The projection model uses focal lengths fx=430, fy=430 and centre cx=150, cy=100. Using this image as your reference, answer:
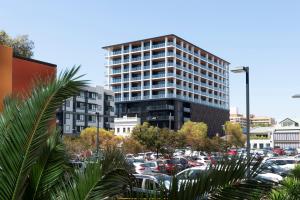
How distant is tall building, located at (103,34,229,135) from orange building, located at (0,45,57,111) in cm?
7619

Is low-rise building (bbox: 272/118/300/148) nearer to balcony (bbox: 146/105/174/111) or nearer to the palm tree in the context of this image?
balcony (bbox: 146/105/174/111)

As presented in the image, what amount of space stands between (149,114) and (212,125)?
20.0 metres

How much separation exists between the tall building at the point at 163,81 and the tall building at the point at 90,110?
22.5ft

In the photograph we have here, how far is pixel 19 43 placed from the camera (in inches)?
1537

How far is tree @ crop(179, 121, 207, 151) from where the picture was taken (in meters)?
73.8

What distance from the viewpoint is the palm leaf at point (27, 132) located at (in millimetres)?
4156

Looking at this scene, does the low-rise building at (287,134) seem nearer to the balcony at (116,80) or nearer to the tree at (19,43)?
the balcony at (116,80)

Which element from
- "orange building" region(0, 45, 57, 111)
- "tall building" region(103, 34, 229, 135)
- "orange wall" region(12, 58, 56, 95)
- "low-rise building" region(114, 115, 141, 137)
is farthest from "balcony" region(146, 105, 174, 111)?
"orange wall" region(12, 58, 56, 95)

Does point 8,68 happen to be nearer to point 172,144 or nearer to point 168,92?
point 172,144

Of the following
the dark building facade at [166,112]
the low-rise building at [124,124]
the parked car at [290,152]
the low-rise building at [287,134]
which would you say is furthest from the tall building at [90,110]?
the low-rise building at [287,134]

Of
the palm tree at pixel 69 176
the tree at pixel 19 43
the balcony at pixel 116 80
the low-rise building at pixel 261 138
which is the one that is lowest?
the low-rise building at pixel 261 138

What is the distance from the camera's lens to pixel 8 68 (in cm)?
1583

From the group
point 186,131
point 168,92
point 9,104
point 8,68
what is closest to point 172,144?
point 186,131

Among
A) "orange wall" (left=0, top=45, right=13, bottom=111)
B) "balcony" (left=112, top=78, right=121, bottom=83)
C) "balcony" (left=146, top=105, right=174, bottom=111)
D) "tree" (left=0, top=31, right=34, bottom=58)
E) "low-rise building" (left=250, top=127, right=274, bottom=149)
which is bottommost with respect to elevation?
"low-rise building" (left=250, top=127, right=274, bottom=149)
